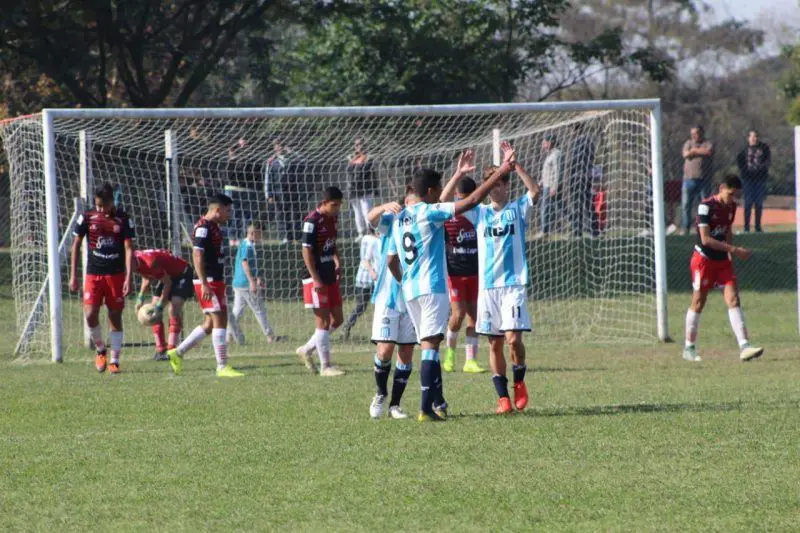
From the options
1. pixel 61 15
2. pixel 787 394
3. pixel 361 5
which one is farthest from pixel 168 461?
pixel 361 5

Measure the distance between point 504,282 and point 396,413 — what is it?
1.37 meters

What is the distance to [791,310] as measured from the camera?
2095 centimetres

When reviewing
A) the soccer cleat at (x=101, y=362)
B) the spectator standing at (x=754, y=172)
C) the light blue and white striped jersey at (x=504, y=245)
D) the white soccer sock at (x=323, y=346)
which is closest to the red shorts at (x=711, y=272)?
the white soccer sock at (x=323, y=346)

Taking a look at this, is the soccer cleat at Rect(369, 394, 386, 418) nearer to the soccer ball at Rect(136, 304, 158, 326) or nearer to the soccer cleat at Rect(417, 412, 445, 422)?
the soccer cleat at Rect(417, 412, 445, 422)

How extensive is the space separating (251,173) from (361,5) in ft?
30.5

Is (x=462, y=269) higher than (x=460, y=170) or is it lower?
lower

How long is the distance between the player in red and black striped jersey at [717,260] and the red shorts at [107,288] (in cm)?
646

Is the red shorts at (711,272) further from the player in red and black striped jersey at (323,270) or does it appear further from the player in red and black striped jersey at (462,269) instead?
the player in red and black striped jersey at (323,270)

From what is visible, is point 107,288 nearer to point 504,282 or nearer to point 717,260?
point 504,282

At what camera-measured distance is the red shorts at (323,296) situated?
45.3ft

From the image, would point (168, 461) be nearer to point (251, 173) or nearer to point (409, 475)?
point (409, 475)

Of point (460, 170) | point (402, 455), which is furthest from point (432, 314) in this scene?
point (402, 455)

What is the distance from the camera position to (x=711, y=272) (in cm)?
1470

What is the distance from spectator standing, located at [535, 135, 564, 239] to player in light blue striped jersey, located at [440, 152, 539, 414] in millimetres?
8801
